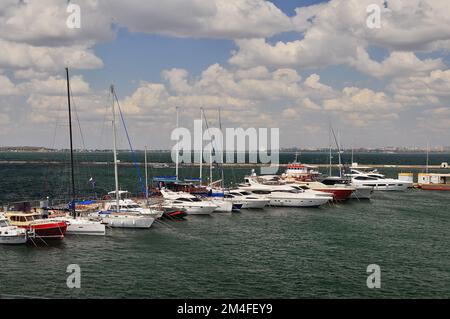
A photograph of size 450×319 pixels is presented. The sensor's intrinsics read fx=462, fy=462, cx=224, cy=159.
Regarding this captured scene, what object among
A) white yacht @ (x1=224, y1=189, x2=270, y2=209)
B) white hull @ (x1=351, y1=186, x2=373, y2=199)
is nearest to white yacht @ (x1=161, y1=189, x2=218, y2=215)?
white yacht @ (x1=224, y1=189, x2=270, y2=209)

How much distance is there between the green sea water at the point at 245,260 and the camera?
32.9 m

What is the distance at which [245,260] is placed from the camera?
135ft

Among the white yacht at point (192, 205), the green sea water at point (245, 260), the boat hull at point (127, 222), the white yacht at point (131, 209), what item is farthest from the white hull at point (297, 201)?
the boat hull at point (127, 222)

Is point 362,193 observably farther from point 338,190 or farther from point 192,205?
point 192,205

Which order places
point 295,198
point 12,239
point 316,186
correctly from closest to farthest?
1. point 12,239
2. point 295,198
3. point 316,186

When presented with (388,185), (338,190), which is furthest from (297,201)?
(388,185)

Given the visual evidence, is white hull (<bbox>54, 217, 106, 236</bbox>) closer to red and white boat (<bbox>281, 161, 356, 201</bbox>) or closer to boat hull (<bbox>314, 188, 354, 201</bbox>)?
red and white boat (<bbox>281, 161, 356, 201</bbox>)

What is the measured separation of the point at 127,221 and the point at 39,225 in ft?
35.1

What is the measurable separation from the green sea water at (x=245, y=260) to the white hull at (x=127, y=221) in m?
1.16

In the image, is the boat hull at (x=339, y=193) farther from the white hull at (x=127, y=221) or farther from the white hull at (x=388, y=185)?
the white hull at (x=127, y=221)

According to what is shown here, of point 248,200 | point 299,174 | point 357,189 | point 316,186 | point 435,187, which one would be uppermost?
point 299,174

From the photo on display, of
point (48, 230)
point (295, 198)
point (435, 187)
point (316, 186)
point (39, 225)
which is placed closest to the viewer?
point (39, 225)

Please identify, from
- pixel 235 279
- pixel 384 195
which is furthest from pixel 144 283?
pixel 384 195
